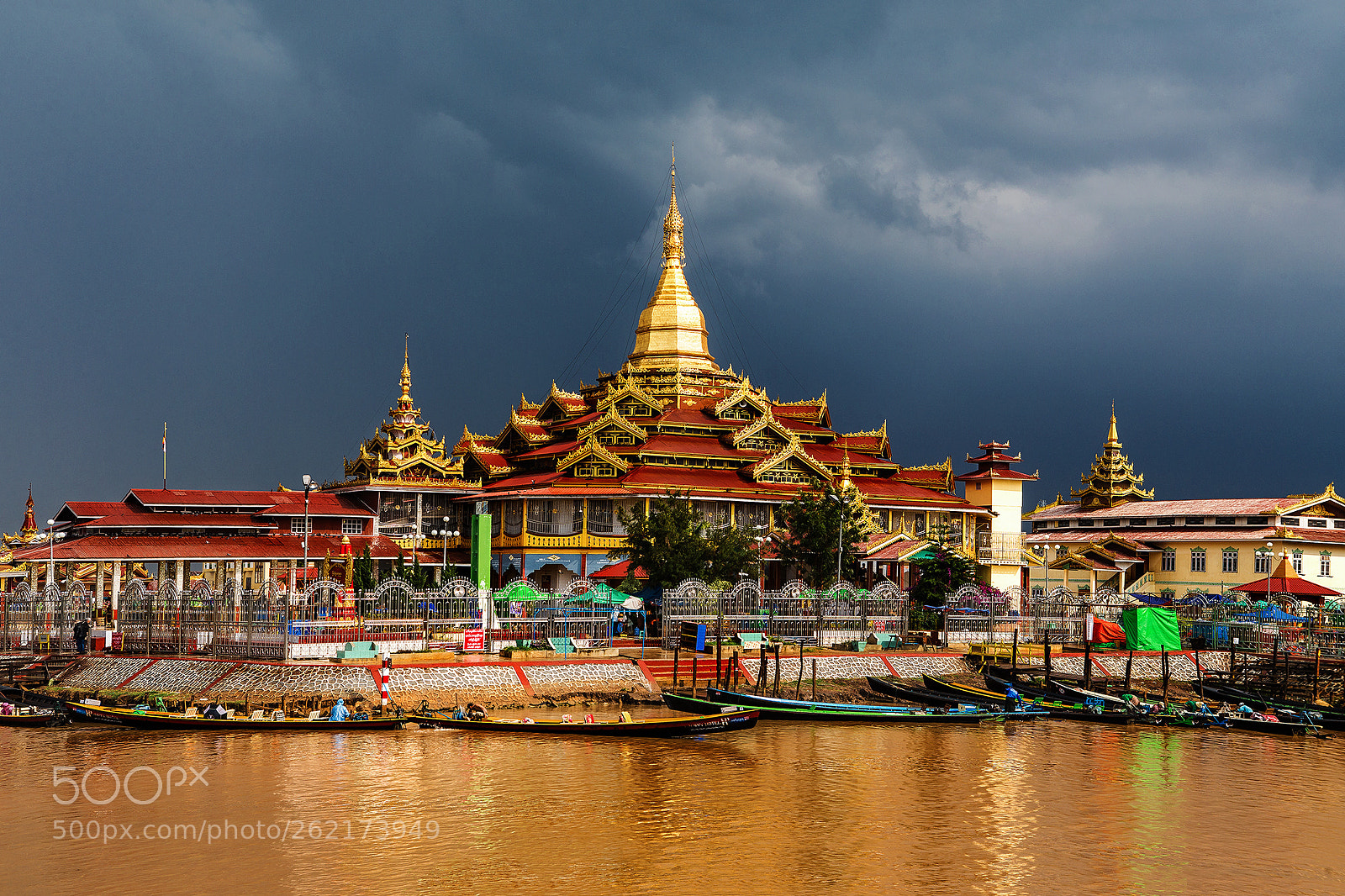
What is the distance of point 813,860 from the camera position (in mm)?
22688

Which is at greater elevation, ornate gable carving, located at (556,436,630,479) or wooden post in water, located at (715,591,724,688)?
ornate gable carving, located at (556,436,630,479)

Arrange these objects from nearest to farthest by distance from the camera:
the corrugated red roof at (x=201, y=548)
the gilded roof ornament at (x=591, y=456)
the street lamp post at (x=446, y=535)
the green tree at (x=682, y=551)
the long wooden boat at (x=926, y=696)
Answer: the long wooden boat at (x=926, y=696) → the green tree at (x=682, y=551) → the corrugated red roof at (x=201, y=548) → the street lamp post at (x=446, y=535) → the gilded roof ornament at (x=591, y=456)

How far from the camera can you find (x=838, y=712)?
37469mm

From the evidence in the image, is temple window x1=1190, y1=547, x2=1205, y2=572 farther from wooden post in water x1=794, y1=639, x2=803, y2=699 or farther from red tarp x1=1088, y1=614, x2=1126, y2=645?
wooden post in water x1=794, y1=639, x2=803, y2=699

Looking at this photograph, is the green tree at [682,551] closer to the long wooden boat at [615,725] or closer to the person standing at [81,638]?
the long wooden boat at [615,725]

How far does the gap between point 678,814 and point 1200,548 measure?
173 ft

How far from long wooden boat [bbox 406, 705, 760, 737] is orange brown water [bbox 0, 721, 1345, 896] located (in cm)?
41

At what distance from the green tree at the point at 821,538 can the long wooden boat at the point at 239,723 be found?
959 inches

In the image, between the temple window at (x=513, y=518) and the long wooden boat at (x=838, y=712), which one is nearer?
the long wooden boat at (x=838, y=712)

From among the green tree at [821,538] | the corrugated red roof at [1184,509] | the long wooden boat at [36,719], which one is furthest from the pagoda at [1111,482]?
the long wooden boat at [36,719]

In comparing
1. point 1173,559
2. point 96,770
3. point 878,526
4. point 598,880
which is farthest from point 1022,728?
point 1173,559

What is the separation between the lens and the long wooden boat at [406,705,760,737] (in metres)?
33.9

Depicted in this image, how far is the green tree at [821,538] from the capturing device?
54.9 m

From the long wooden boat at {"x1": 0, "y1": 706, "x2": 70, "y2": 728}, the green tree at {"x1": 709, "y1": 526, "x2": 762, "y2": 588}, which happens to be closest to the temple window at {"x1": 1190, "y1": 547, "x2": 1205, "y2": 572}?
the green tree at {"x1": 709, "y1": 526, "x2": 762, "y2": 588}
